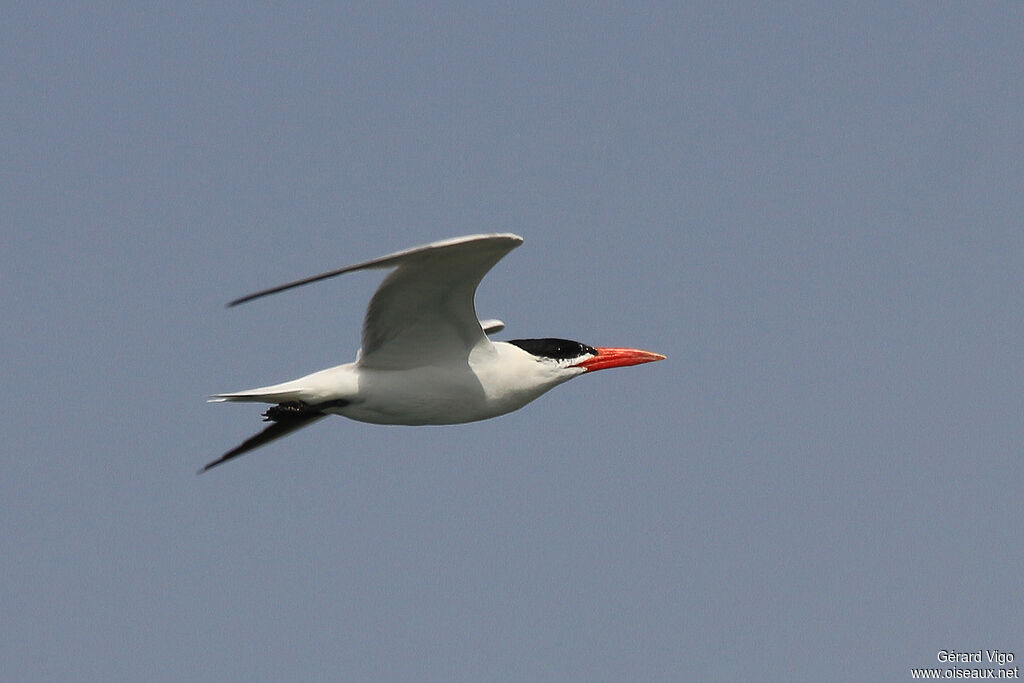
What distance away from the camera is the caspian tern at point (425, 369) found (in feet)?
34.8

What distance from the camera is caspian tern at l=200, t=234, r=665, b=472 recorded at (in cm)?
1060

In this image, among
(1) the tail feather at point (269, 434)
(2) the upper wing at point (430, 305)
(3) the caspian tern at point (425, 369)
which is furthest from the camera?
(1) the tail feather at point (269, 434)

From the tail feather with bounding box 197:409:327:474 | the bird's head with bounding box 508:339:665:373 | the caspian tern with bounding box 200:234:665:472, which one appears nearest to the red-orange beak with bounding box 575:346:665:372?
the bird's head with bounding box 508:339:665:373

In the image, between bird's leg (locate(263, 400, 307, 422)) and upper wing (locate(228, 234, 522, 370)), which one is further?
bird's leg (locate(263, 400, 307, 422))

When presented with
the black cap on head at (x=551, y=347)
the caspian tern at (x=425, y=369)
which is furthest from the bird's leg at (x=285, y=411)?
the black cap on head at (x=551, y=347)

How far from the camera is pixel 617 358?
12898 millimetres

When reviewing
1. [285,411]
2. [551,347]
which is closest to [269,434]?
[285,411]

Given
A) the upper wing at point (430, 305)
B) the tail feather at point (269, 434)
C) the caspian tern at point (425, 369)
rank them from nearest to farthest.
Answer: the upper wing at point (430, 305), the caspian tern at point (425, 369), the tail feather at point (269, 434)

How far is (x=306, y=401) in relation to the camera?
1125 centimetres

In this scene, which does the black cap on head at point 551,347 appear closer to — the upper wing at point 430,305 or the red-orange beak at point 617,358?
the red-orange beak at point 617,358

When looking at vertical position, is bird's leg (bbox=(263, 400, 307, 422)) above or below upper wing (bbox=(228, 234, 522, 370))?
below

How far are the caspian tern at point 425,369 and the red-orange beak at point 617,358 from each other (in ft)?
1.28

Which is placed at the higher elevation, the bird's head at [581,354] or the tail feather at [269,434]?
the bird's head at [581,354]

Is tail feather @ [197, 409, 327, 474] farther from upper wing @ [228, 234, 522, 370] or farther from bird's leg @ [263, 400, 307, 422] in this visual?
upper wing @ [228, 234, 522, 370]
